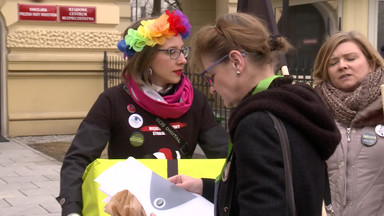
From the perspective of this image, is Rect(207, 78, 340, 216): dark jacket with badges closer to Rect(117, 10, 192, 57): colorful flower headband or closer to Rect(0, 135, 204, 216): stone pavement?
Rect(117, 10, 192, 57): colorful flower headband

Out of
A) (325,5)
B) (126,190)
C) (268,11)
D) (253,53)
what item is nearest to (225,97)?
(253,53)

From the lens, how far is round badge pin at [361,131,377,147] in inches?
120

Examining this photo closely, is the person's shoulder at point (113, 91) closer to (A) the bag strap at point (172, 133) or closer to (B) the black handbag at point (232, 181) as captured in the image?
(A) the bag strap at point (172, 133)

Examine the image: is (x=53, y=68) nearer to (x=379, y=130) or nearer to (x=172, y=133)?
(x=172, y=133)

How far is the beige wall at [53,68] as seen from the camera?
11.6 meters

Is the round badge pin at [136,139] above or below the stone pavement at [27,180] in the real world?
above

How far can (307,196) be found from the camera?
6.05 feet

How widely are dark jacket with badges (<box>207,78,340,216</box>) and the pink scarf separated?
1.18 metres

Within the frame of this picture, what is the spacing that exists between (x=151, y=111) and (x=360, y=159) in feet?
3.39

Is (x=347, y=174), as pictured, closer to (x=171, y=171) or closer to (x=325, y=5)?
(x=171, y=171)

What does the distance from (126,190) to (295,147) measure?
724mm

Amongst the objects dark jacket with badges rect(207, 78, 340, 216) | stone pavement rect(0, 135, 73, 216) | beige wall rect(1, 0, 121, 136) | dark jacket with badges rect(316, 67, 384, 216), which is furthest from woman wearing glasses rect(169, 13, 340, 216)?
beige wall rect(1, 0, 121, 136)

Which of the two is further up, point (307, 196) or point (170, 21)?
point (170, 21)

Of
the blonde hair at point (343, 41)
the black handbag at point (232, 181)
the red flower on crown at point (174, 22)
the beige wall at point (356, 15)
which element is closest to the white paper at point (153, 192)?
the black handbag at point (232, 181)
